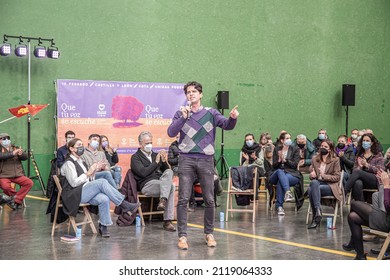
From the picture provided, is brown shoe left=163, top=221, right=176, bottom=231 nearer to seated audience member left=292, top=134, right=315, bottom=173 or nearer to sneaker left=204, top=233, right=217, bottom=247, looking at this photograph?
sneaker left=204, top=233, right=217, bottom=247

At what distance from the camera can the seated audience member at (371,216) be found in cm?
544

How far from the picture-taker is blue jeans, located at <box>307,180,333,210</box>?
7805mm

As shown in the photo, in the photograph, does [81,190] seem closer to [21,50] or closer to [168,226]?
[168,226]

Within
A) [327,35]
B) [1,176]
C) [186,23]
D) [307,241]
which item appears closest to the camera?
[307,241]

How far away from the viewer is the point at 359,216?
565 cm

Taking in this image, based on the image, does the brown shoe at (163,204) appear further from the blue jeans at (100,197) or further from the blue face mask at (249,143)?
the blue face mask at (249,143)

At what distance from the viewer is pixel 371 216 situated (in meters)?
5.57

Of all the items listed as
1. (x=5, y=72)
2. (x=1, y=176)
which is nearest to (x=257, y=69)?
(x=5, y=72)

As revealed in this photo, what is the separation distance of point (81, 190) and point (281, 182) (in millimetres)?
3127

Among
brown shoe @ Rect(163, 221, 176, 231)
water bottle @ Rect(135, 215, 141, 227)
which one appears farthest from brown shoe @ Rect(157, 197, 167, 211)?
water bottle @ Rect(135, 215, 141, 227)

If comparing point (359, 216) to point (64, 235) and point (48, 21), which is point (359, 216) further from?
point (48, 21)

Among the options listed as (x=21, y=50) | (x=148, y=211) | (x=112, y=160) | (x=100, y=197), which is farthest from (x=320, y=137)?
(x=100, y=197)

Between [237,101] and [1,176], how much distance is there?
5875mm

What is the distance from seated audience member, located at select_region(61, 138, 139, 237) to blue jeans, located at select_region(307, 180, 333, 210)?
247 cm
